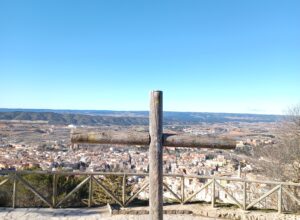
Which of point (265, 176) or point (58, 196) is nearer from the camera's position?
point (58, 196)

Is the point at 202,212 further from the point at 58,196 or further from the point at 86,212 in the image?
the point at 58,196

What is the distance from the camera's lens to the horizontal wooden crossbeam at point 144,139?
9.75 feet

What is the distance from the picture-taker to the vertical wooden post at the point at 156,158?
9.61 ft

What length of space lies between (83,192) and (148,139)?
699 centimetres

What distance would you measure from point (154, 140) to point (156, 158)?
6.8 inches

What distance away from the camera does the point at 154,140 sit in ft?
9.69

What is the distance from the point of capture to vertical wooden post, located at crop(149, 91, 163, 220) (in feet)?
9.61

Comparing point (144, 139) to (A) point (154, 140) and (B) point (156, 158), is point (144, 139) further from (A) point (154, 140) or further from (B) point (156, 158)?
(B) point (156, 158)

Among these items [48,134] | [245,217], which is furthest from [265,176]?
[48,134]

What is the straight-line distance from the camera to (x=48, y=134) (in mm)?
32094

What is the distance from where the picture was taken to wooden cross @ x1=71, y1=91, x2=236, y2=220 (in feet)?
9.62

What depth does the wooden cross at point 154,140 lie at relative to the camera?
293 centimetres

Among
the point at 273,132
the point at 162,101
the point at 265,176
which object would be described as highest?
the point at 162,101

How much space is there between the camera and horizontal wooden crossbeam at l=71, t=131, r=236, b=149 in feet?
9.75
